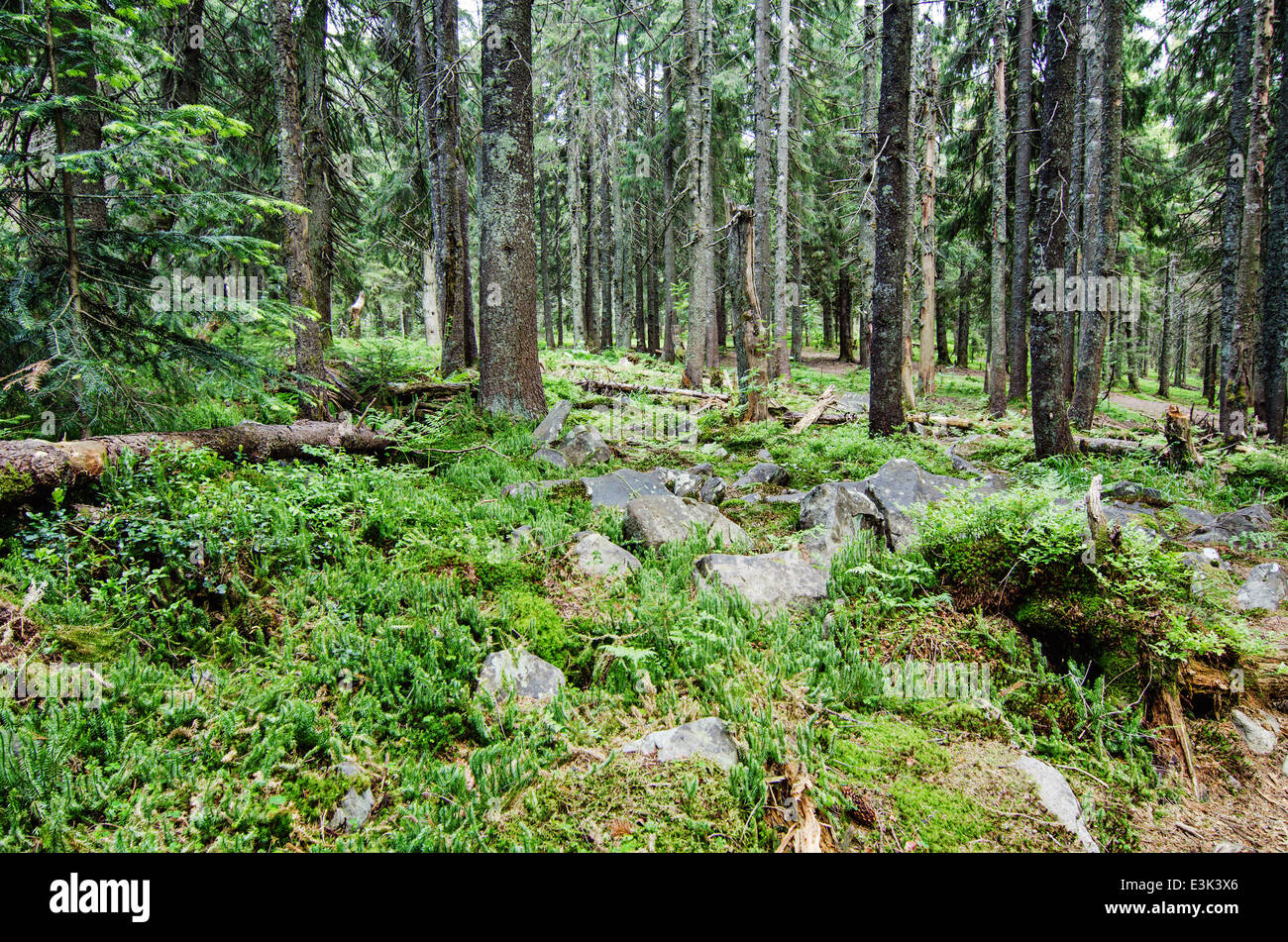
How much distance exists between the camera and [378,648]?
11.0 ft

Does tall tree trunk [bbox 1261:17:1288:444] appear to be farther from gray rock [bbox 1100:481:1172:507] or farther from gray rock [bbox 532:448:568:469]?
gray rock [bbox 532:448:568:469]

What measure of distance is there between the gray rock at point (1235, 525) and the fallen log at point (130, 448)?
28.7ft

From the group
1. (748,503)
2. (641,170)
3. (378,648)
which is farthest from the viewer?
(641,170)

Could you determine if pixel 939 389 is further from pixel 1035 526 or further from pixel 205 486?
pixel 205 486

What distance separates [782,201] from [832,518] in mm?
15203

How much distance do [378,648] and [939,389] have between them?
22874 millimetres

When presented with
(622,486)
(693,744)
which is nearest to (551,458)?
(622,486)

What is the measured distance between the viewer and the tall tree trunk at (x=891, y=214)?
27.5 ft

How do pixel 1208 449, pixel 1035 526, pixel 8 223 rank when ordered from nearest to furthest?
pixel 1035 526, pixel 8 223, pixel 1208 449

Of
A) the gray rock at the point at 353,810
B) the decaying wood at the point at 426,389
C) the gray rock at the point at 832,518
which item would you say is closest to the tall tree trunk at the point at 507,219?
the decaying wood at the point at 426,389

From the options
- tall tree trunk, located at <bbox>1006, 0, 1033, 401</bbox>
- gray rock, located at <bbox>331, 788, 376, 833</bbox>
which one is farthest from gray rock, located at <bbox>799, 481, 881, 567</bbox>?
tall tree trunk, located at <bbox>1006, 0, 1033, 401</bbox>

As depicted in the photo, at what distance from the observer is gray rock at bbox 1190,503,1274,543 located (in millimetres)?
5839

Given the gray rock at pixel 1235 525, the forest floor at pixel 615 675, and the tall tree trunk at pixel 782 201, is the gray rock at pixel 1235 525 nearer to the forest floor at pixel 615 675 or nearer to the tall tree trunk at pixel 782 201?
the forest floor at pixel 615 675

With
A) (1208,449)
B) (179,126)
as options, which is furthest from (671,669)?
(1208,449)
